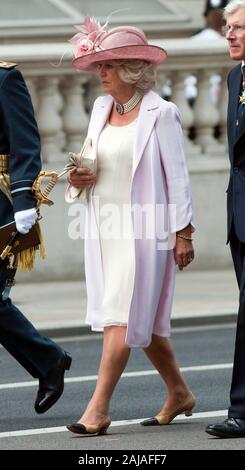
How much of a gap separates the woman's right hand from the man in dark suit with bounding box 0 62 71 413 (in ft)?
0.71

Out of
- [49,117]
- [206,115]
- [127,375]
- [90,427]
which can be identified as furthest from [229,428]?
[206,115]

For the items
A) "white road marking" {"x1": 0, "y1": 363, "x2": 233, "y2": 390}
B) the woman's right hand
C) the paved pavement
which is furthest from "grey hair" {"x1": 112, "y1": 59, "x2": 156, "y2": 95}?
the paved pavement

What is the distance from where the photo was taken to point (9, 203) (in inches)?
336

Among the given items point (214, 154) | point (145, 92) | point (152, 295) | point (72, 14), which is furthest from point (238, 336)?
point (72, 14)

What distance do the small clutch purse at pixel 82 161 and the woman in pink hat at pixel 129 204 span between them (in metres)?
0.02

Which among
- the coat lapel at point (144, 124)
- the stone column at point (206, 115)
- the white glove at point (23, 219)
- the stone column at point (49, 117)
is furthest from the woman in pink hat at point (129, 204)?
the stone column at point (206, 115)

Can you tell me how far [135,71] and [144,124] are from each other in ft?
A: 0.88

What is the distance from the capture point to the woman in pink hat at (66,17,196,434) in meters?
8.26

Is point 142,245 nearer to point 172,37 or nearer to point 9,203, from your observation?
point 9,203

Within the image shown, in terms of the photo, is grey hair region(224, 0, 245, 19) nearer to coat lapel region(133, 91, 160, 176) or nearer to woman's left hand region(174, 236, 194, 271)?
coat lapel region(133, 91, 160, 176)

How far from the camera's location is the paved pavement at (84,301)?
13.0 meters

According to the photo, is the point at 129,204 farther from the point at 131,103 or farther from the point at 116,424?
the point at 116,424

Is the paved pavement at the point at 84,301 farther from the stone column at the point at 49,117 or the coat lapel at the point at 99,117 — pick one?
the coat lapel at the point at 99,117
